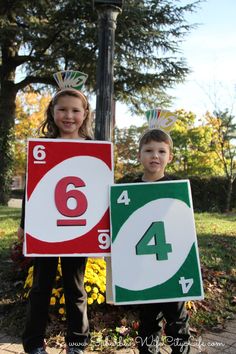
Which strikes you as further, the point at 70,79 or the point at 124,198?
the point at 70,79

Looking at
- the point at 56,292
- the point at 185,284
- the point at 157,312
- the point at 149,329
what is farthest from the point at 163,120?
the point at 56,292

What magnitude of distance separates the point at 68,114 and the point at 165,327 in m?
1.56

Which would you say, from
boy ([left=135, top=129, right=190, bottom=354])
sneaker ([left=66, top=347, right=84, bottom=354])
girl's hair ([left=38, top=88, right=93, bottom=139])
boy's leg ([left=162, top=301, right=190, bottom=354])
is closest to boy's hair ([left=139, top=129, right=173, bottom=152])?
boy ([left=135, top=129, right=190, bottom=354])

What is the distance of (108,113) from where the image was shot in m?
4.31

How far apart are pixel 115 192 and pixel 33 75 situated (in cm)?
1340

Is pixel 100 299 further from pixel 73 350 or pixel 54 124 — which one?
pixel 54 124

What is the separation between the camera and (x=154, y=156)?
2.65 metres

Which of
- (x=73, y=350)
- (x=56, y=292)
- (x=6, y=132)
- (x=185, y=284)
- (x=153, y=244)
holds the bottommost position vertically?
(x=73, y=350)

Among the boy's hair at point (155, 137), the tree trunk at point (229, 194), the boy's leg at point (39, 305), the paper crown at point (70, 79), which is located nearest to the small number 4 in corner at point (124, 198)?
the boy's hair at point (155, 137)

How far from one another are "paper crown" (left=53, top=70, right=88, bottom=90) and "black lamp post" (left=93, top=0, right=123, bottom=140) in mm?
1426

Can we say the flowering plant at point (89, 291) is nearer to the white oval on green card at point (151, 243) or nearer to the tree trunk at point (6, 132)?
the white oval on green card at point (151, 243)

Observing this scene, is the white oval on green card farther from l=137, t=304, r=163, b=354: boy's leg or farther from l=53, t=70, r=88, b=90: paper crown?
l=53, t=70, r=88, b=90: paper crown

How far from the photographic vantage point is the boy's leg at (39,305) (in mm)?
2510

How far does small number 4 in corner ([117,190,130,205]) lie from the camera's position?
246 centimetres
